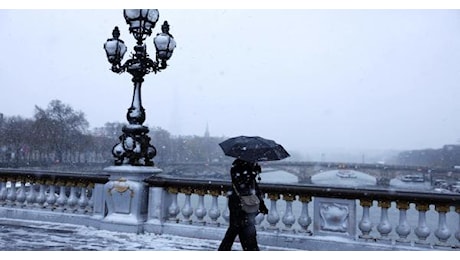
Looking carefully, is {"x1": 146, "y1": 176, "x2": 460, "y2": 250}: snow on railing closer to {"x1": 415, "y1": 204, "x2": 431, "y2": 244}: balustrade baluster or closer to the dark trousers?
{"x1": 415, "y1": 204, "x2": 431, "y2": 244}: balustrade baluster

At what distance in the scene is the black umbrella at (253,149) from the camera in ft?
15.0

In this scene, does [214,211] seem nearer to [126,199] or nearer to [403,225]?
[126,199]

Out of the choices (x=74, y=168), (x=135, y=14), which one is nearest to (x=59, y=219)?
(x=135, y=14)

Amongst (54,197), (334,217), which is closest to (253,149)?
(334,217)

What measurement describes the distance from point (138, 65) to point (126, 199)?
7.11 feet

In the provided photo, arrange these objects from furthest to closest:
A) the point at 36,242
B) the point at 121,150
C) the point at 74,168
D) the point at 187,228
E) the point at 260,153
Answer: the point at 74,168, the point at 121,150, the point at 187,228, the point at 36,242, the point at 260,153

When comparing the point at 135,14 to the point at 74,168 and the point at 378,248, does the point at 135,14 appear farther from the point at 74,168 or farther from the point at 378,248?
the point at 74,168

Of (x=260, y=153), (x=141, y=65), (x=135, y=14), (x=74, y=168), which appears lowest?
(x=74, y=168)

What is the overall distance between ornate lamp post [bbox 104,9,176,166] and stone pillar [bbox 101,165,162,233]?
277mm

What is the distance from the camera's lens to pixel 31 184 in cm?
738

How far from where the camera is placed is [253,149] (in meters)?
4.63

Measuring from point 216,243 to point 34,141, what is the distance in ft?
185

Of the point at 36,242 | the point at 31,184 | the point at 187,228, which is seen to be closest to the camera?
the point at 36,242

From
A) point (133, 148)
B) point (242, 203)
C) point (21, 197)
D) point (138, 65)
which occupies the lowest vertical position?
point (21, 197)
